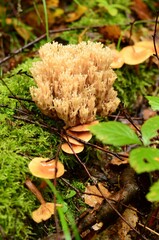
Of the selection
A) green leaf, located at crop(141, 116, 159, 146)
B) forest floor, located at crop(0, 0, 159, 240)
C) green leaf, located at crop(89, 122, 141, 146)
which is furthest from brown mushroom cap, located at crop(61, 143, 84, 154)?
green leaf, located at crop(141, 116, 159, 146)

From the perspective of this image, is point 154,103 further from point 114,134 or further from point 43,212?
point 43,212

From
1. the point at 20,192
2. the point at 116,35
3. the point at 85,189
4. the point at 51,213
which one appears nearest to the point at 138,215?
the point at 85,189

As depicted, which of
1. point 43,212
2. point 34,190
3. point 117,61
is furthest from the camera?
point 117,61

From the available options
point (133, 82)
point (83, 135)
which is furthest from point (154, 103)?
point (133, 82)

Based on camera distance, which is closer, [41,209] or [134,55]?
[41,209]

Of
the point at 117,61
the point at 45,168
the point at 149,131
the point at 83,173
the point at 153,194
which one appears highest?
the point at 117,61

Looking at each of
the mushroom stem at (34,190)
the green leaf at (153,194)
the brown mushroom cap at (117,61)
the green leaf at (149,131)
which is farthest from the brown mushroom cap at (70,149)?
the brown mushroom cap at (117,61)

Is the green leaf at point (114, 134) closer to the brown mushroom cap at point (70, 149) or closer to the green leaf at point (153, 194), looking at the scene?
the green leaf at point (153, 194)
